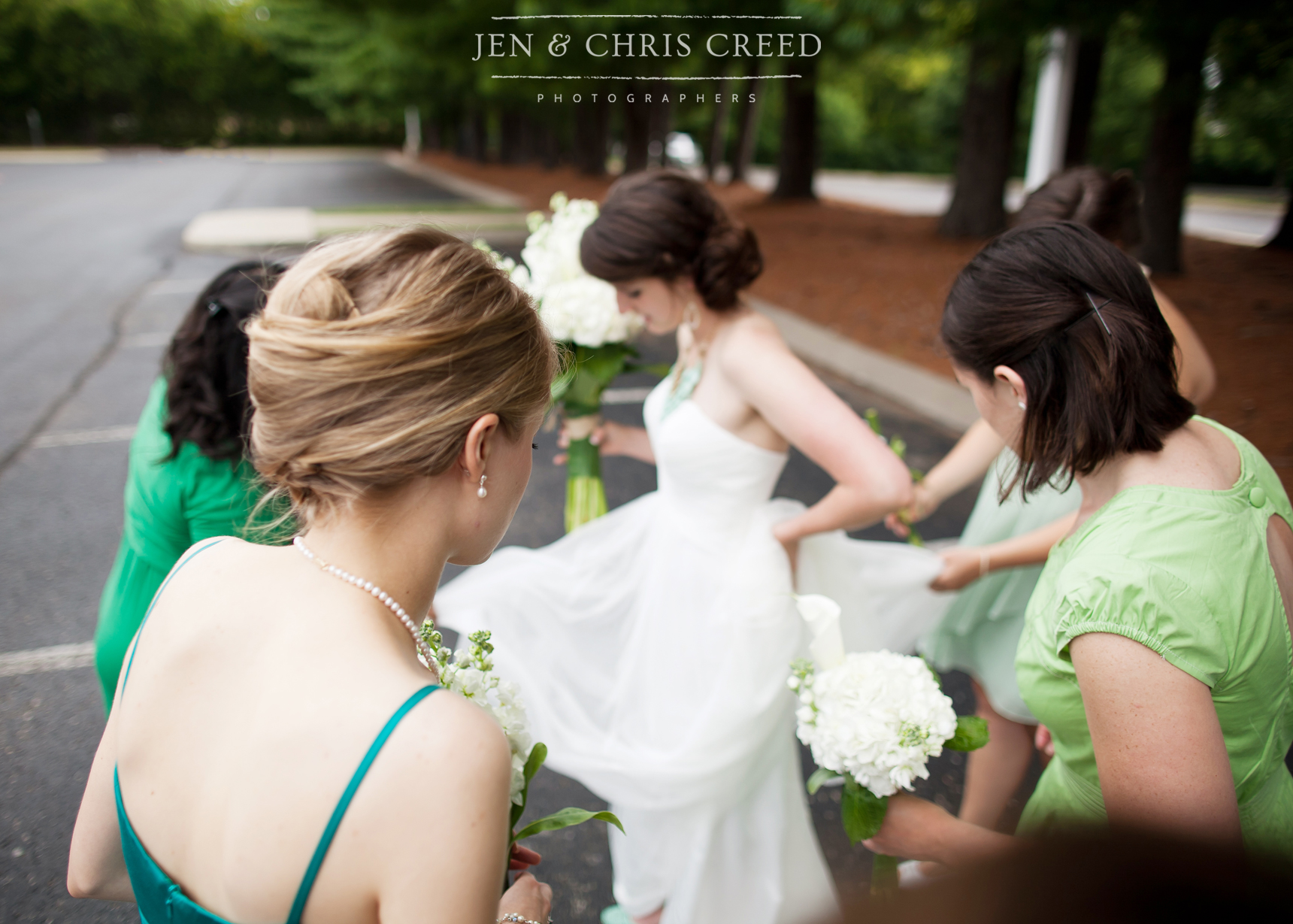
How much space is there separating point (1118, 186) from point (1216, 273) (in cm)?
890

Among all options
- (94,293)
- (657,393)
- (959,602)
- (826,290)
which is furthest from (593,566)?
(94,293)

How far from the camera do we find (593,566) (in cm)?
297

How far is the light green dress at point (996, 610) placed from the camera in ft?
8.90

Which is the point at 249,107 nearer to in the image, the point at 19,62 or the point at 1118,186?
the point at 19,62

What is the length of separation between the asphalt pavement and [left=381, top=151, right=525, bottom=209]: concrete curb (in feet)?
35.8

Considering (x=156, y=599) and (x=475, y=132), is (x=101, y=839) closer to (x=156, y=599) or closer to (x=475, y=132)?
(x=156, y=599)

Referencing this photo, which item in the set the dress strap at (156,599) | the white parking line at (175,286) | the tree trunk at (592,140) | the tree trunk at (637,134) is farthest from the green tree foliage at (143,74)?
the dress strap at (156,599)

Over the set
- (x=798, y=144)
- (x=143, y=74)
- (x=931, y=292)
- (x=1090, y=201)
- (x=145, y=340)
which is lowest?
(x=145, y=340)

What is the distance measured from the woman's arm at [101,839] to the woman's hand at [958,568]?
223 cm

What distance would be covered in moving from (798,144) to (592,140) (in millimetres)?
11358

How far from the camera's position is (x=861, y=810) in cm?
→ 160

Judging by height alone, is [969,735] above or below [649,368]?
below

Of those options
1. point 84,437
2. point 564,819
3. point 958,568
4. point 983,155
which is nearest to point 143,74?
point 983,155

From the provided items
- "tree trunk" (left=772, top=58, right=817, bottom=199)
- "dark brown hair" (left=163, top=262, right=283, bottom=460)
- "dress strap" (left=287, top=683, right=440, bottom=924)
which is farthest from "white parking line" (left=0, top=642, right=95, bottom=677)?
"tree trunk" (left=772, top=58, right=817, bottom=199)
